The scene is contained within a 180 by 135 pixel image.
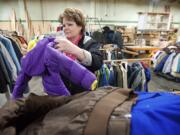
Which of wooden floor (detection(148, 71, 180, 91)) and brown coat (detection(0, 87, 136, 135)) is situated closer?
brown coat (detection(0, 87, 136, 135))

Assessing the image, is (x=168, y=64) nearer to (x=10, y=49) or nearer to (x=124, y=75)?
(x=124, y=75)

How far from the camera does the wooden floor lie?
4421 mm

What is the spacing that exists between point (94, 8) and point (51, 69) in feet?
25.0

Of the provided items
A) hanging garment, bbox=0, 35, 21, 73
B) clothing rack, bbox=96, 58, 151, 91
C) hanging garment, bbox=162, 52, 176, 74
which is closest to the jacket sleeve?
clothing rack, bbox=96, 58, 151, 91

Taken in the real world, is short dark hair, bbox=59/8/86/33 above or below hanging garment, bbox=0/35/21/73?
above

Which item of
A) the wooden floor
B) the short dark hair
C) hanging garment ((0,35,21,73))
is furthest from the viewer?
the wooden floor

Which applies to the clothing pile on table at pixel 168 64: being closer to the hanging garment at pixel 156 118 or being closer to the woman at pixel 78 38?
the woman at pixel 78 38

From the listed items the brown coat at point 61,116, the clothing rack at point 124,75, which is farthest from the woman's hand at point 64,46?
the clothing rack at point 124,75

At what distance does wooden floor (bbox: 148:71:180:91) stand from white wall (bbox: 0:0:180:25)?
4.15 m

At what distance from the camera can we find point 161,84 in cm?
476

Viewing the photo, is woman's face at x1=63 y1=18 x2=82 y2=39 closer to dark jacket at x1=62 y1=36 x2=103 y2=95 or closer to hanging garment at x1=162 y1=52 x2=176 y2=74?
dark jacket at x1=62 y1=36 x2=103 y2=95

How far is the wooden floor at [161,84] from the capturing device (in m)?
4.42

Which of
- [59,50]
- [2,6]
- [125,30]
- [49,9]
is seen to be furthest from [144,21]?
[59,50]

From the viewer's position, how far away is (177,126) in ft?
1.80
